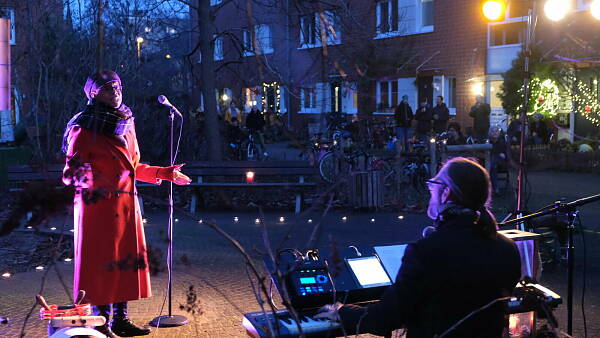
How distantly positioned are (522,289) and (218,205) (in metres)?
9.96

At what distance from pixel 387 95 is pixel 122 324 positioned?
2628cm

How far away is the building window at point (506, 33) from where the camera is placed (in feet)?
85.2

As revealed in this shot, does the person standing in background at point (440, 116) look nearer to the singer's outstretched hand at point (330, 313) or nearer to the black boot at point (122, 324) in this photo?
the black boot at point (122, 324)

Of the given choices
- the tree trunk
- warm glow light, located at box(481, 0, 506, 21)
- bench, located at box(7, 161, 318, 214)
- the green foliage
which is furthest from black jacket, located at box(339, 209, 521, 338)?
the green foliage

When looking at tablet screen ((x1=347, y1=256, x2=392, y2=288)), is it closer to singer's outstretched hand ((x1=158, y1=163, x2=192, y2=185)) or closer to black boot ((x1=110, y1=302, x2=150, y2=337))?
singer's outstretched hand ((x1=158, y1=163, x2=192, y2=185))

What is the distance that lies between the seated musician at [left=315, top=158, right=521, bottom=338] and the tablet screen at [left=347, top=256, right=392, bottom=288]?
73 cm

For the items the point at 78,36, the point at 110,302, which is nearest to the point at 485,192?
the point at 110,302

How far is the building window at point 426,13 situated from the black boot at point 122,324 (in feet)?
81.8

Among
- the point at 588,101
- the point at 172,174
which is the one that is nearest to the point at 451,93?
the point at 588,101

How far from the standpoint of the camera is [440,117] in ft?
75.3

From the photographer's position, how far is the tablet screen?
3.76 m

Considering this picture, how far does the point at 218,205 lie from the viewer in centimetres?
1330

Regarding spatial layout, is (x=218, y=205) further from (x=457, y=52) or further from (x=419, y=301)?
(x=457, y=52)

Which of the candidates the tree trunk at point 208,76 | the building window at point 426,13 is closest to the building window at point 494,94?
the building window at point 426,13
